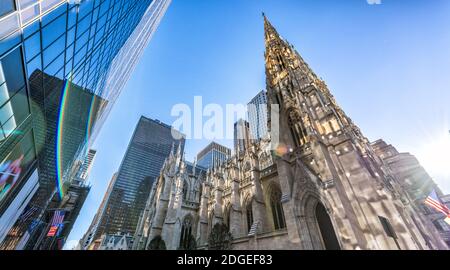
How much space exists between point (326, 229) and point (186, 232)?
69.3ft

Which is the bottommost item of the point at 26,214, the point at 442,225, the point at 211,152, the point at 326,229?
the point at 326,229

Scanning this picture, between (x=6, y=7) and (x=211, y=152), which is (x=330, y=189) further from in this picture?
(x=211, y=152)

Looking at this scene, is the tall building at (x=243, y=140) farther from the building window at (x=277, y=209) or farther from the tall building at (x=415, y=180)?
the tall building at (x=415, y=180)

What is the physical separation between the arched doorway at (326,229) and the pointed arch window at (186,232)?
20345 mm

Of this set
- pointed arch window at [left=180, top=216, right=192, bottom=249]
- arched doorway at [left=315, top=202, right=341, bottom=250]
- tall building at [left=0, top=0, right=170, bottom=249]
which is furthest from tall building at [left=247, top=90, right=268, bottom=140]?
tall building at [left=0, top=0, right=170, bottom=249]

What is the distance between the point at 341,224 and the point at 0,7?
56.0 ft

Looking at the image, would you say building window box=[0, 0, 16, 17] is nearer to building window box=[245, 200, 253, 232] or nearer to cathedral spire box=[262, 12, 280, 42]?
building window box=[245, 200, 253, 232]

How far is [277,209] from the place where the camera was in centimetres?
1662

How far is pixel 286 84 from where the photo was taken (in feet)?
65.4

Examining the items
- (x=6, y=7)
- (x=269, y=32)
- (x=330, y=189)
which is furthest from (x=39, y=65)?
(x=269, y=32)

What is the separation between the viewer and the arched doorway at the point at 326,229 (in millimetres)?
11320

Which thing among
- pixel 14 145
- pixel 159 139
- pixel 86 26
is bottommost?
pixel 14 145
